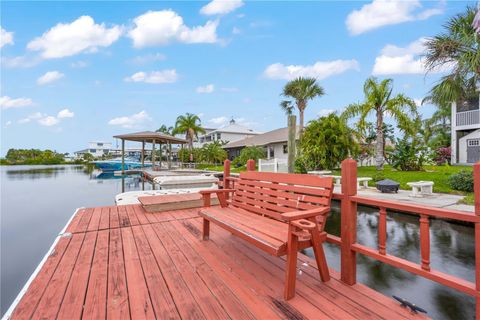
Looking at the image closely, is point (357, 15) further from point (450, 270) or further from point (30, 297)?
point (30, 297)

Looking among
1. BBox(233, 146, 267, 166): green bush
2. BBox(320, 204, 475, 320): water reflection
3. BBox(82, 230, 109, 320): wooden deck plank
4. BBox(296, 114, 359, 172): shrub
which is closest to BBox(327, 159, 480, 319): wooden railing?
BBox(320, 204, 475, 320): water reflection

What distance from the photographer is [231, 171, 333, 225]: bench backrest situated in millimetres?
2090

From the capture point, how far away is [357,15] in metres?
9.74

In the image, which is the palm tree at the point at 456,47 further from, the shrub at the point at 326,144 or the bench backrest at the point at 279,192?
the bench backrest at the point at 279,192

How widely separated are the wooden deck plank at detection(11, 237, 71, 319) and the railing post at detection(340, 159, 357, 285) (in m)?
2.30

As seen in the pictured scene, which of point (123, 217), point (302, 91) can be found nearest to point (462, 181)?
point (123, 217)

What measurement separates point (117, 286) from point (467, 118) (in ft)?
64.1

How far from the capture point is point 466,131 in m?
15.3

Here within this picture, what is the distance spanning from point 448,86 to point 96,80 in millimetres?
20692

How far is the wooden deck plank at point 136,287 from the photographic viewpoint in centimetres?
165

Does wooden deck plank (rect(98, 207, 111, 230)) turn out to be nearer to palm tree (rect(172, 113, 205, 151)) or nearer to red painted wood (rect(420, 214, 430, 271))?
red painted wood (rect(420, 214, 430, 271))

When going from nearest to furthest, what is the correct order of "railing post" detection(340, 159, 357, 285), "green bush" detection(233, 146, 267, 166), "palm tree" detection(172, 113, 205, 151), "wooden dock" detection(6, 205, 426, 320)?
"wooden dock" detection(6, 205, 426, 320)
"railing post" detection(340, 159, 357, 285)
"green bush" detection(233, 146, 267, 166)
"palm tree" detection(172, 113, 205, 151)

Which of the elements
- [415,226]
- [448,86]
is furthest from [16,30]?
[448,86]

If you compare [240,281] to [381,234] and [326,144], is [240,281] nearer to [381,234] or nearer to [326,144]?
[381,234]
